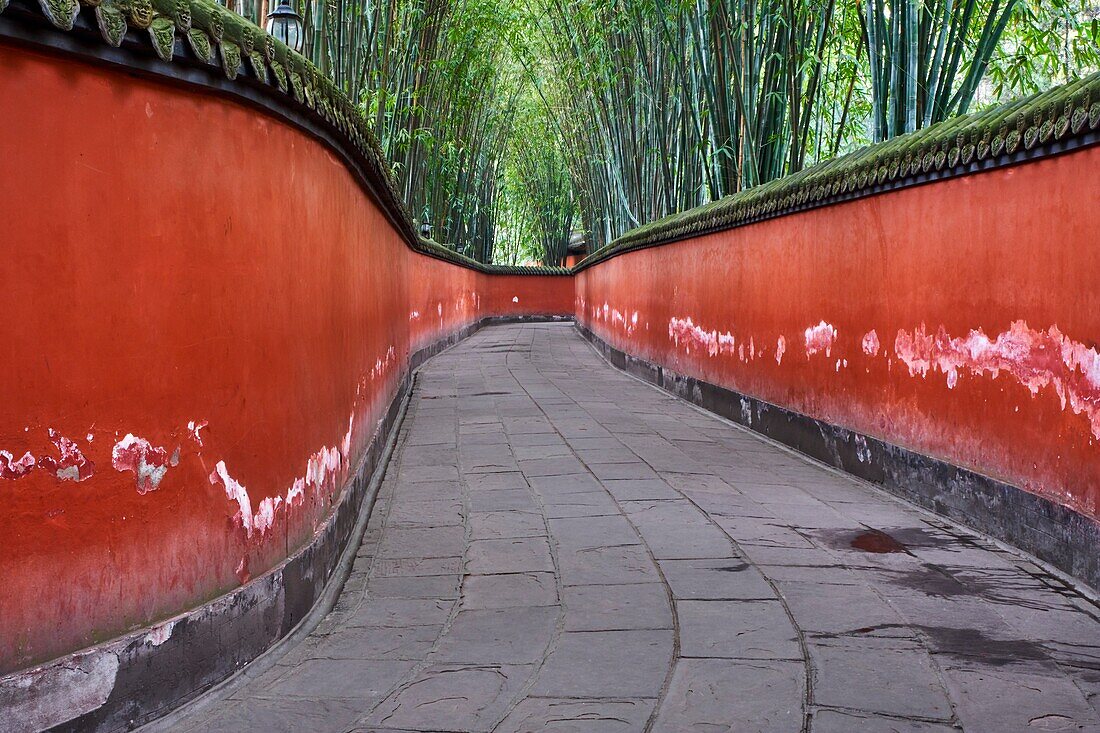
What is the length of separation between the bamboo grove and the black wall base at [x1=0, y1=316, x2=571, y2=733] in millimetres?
4120

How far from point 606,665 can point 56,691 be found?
4.93 ft

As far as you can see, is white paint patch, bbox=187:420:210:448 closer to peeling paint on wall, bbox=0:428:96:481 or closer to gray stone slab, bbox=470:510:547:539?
peeling paint on wall, bbox=0:428:96:481

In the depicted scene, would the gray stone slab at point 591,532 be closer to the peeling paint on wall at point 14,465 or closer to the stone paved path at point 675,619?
the stone paved path at point 675,619

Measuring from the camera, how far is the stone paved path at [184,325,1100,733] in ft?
8.84

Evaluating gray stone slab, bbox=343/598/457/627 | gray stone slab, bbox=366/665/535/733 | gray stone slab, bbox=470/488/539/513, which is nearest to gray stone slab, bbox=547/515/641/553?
gray stone slab, bbox=470/488/539/513

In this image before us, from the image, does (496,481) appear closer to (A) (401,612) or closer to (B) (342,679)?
(A) (401,612)

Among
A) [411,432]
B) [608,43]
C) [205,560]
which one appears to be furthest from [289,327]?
[608,43]

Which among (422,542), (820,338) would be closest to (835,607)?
(422,542)

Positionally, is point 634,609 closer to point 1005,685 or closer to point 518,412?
point 1005,685

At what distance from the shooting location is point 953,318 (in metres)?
5.06

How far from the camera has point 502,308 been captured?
3177cm

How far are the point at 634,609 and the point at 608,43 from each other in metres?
11.1

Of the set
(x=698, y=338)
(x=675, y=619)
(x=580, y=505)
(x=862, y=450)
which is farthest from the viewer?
(x=698, y=338)

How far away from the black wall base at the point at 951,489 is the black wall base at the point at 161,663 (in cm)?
301
